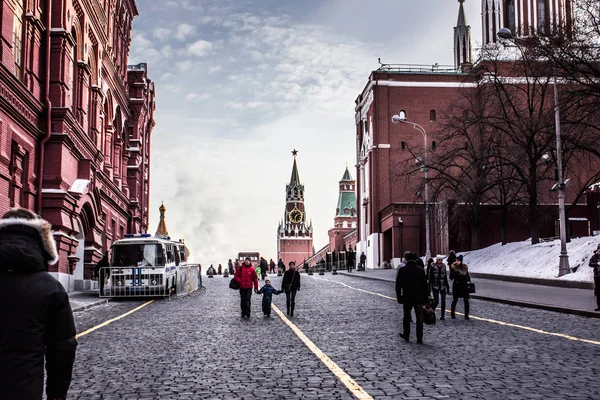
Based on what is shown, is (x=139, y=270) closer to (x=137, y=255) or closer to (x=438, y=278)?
(x=137, y=255)

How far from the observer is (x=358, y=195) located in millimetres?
A: 85500

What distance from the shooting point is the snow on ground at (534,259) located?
3198 cm

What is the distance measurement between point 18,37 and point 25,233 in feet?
78.4

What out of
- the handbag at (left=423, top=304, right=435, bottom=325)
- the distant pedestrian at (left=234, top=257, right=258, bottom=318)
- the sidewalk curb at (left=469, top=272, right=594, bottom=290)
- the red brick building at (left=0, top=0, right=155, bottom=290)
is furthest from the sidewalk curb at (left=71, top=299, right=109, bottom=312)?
the sidewalk curb at (left=469, top=272, right=594, bottom=290)

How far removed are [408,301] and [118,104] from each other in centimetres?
3720

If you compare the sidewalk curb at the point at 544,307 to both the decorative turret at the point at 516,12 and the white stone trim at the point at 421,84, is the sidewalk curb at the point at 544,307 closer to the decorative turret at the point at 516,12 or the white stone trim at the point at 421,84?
the white stone trim at the point at 421,84

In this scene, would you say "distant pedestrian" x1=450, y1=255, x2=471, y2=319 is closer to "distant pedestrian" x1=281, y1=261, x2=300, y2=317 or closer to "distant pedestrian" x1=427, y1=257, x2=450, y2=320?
"distant pedestrian" x1=427, y1=257, x2=450, y2=320

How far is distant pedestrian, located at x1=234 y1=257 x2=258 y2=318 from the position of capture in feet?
64.3

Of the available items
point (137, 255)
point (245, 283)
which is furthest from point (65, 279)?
point (245, 283)

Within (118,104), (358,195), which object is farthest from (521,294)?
(358,195)

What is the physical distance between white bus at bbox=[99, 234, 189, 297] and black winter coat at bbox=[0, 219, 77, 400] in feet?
83.4

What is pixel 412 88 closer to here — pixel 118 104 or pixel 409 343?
pixel 118 104

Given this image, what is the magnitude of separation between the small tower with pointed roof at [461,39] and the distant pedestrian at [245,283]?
82859mm

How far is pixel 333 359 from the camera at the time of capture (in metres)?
11.3
